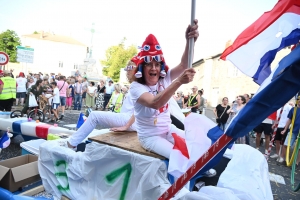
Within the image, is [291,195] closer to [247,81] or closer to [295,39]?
[295,39]

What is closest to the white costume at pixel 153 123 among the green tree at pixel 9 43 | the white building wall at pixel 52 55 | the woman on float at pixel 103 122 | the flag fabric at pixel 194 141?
the flag fabric at pixel 194 141

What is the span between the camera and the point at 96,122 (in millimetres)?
2670

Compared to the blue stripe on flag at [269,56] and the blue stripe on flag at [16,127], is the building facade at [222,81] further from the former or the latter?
the blue stripe on flag at [269,56]

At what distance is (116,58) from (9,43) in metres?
21.1

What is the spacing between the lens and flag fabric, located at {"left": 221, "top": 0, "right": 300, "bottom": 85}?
125cm

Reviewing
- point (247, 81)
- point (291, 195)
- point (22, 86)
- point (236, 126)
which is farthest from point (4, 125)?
point (247, 81)

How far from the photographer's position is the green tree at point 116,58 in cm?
3934

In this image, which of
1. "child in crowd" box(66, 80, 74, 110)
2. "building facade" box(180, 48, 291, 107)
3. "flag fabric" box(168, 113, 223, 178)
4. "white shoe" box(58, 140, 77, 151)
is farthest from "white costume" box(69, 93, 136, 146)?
"building facade" box(180, 48, 291, 107)

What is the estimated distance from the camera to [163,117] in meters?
2.10

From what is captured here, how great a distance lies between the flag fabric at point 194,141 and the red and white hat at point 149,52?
0.71 meters

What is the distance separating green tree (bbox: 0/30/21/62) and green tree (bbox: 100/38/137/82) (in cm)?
1714

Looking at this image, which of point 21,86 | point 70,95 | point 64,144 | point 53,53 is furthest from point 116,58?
point 64,144

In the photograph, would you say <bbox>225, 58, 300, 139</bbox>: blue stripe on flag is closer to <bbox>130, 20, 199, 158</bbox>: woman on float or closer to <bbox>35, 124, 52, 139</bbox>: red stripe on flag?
<bbox>130, 20, 199, 158</bbox>: woman on float

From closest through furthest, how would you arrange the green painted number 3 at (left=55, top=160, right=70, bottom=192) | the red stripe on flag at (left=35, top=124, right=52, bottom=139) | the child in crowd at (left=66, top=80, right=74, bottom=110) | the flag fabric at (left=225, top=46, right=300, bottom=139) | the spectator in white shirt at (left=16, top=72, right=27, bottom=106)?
the flag fabric at (left=225, top=46, right=300, bottom=139)
the green painted number 3 at (left=55, top=160, right=70, bottom=192)
the red stripe on flag at (left=35, top=124, right=52, bottom=139)
the spectator in white shirt at (left=16, top=72, right=27, bottom=106)
the child in crowd at (left=66, top=80, right=74, bottom=110)
